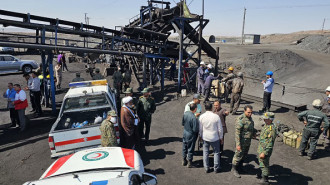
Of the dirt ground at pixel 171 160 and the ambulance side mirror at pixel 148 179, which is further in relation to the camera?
the dirt ground at pixel 171 160

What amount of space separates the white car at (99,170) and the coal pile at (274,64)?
18249mm

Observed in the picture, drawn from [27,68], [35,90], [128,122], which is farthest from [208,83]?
[27,68]

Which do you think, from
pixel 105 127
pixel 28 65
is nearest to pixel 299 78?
pixel 105 127

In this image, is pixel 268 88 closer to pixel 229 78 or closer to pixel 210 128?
pixel 229 78

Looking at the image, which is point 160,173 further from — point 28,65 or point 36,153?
→ point 28,65

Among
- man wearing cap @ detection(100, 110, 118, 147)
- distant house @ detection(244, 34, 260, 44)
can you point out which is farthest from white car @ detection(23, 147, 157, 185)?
distant house @ detection(244, 34, 260, 44)

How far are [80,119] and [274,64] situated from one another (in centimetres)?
1982

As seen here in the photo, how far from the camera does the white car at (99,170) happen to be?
3.05 metres

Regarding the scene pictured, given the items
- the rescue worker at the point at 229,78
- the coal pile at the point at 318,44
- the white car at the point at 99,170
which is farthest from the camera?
the coal pile at the point at 318,44

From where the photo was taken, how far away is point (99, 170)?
3.35 metres

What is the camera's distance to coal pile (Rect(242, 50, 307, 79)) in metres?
20.0

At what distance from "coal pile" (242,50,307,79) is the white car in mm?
18249

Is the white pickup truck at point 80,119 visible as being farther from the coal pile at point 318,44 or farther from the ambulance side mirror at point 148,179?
the coal pile at point 318,44

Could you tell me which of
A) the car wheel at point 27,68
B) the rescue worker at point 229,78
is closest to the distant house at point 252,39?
the rescue worker at point 229,78
